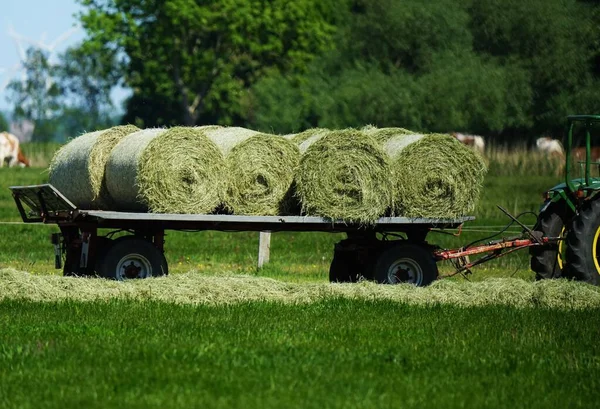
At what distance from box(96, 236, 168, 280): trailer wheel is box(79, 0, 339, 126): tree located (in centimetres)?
5592

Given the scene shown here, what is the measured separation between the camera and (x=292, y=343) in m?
10.2

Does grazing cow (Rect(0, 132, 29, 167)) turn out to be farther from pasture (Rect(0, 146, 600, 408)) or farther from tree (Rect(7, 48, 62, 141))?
tree (Rect(7, 48, 62, 141))

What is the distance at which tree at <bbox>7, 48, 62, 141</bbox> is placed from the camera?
148m

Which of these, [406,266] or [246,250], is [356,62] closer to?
[246,250]

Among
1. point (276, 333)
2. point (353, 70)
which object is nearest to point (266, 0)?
point (353, 70)

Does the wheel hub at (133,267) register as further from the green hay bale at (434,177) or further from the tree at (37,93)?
the tree at (37,93)

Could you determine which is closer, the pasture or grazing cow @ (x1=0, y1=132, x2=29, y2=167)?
the pasture

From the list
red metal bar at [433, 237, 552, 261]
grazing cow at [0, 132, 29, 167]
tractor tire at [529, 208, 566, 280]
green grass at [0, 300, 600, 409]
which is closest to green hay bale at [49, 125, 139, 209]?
green grass at [0, 300, 600, 409]

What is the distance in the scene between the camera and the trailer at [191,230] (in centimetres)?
1475

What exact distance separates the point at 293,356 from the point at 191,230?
5.88 m

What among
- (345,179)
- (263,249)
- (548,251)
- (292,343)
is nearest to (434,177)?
(345,179)

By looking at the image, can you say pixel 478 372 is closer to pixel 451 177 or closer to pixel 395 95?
pixel 451 177

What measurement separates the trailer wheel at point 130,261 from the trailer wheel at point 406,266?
2.54 metres

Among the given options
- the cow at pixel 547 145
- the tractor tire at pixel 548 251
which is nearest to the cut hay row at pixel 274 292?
the tractor tire at pixel 548 251
